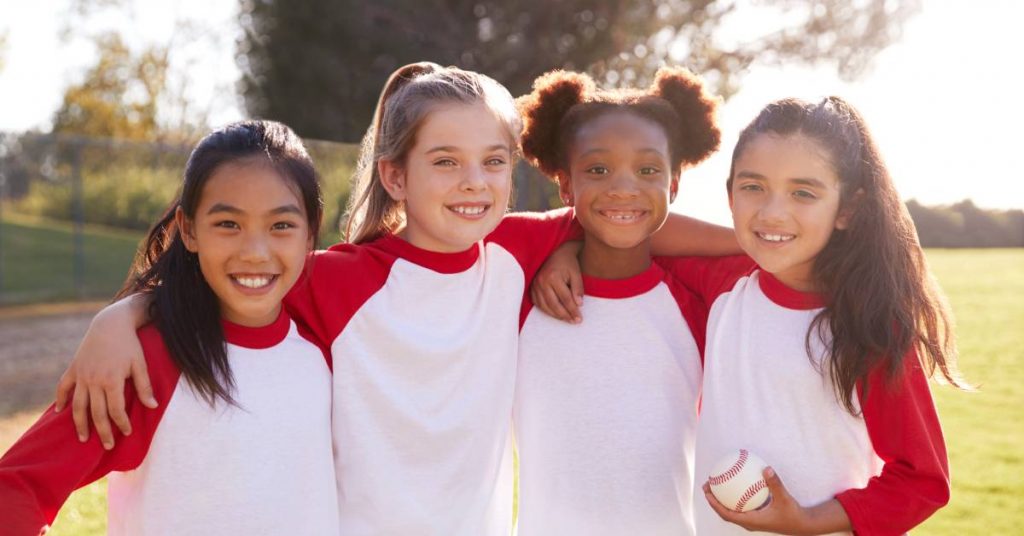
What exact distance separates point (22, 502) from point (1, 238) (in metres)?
17.2

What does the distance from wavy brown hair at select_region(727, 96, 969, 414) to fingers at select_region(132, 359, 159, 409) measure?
163cm

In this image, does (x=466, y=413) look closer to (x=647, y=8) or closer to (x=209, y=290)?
(x=209, y=290)

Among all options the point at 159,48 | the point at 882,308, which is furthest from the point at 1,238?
the point at 882,308

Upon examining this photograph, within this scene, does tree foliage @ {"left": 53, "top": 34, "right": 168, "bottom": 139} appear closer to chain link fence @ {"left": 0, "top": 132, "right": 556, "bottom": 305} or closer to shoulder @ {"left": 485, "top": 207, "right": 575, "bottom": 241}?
chain link fence @ {"left": 0, "top": 132, "right": 556, "bottom": 305}

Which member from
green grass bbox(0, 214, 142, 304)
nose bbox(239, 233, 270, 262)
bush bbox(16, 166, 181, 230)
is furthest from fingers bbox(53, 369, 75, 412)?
bush bbox(16, 166, 181, 230)

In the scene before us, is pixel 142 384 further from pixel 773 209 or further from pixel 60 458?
pixel 773 209

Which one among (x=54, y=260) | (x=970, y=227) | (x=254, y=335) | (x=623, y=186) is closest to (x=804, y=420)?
(x=623, y=186)

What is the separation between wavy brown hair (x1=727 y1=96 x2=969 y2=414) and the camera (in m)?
2.45

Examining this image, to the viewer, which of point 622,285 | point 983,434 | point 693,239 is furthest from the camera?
point 983,434

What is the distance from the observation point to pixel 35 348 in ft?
32.8

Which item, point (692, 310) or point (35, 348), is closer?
point (692, 310)

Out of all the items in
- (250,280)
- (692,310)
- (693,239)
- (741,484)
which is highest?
(693,239)

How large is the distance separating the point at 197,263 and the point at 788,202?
157cm

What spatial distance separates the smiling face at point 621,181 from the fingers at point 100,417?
4.74 ft
